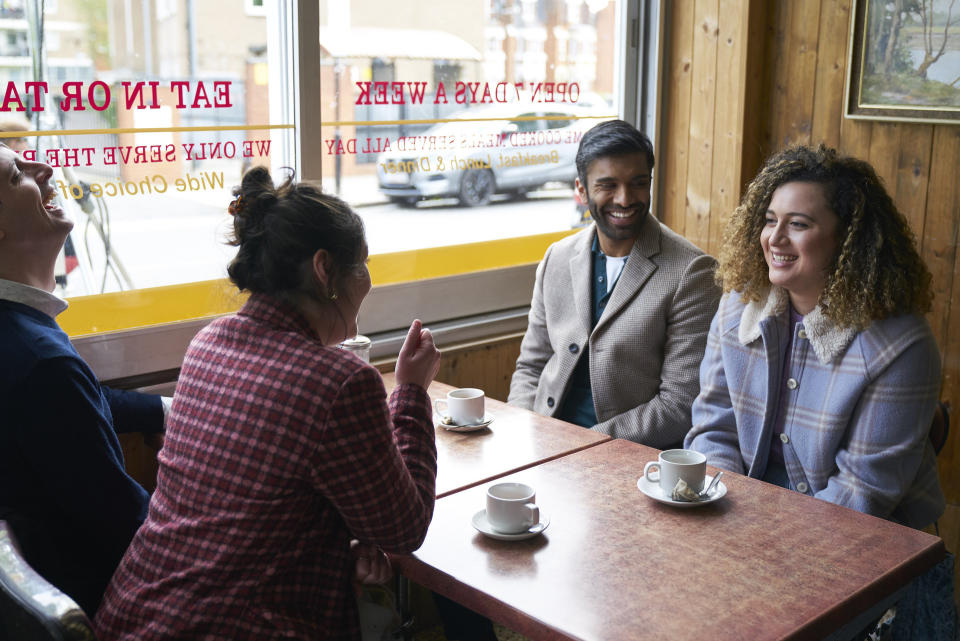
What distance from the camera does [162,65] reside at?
229 cm

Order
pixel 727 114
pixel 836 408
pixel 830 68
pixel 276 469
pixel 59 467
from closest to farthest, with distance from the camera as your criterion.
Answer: pixel 276 469 < pixel 59 467 < pixel 836 408 < pixel 830 68 < pixel 727 114

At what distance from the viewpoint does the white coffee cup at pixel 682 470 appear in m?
1.69

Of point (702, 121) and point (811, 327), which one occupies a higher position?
point (702, 121)

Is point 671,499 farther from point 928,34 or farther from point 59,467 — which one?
point 928,34

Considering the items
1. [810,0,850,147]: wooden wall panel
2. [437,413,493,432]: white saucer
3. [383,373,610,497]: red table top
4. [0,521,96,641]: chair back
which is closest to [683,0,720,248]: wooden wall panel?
[810,0,850,147]: wooden wall panel

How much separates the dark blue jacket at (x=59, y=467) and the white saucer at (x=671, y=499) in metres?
0.91

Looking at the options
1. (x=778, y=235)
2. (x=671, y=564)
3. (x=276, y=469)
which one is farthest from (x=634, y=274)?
(x=276, y=469)

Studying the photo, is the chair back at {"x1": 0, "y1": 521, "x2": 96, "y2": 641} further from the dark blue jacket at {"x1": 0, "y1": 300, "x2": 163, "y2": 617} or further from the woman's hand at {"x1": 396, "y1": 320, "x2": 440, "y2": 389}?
the woman's hand at {"x1": 396, "y1": 320, "x2": 440, "y2": 389}

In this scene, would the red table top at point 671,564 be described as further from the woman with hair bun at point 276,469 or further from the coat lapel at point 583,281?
the coat lapel at point 583,281

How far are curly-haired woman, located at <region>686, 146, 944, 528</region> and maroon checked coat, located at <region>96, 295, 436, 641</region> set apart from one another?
963mm

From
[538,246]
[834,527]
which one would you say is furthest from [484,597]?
[538,246]

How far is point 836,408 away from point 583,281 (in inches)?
34.3

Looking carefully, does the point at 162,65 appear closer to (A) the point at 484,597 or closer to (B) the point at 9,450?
(B) the point at 9,450

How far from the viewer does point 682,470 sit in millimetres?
1689
